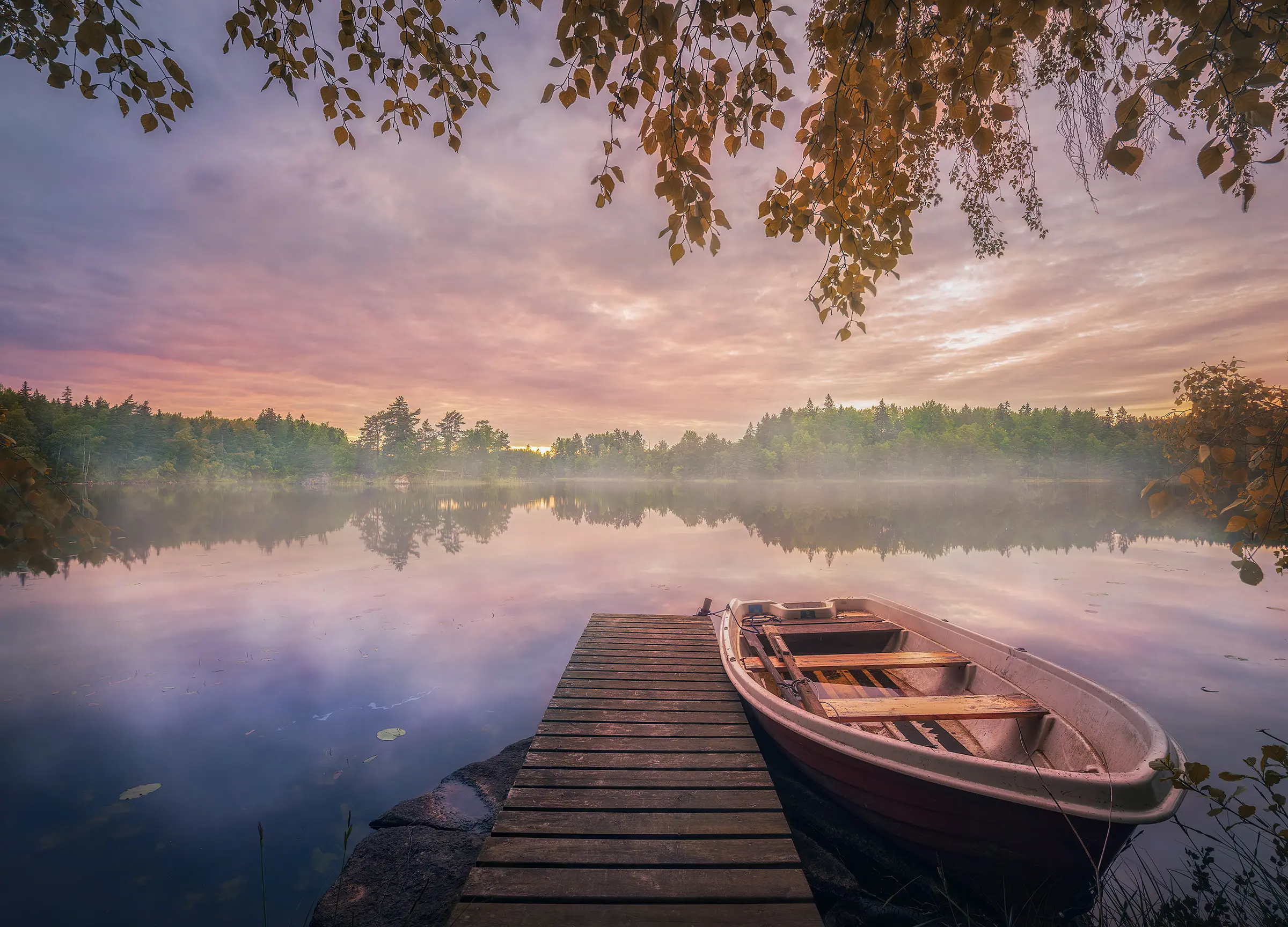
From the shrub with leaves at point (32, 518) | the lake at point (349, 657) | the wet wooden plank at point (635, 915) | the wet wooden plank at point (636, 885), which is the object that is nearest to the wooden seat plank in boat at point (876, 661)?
the lake at point (349, 657)

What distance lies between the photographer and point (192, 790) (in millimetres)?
4988

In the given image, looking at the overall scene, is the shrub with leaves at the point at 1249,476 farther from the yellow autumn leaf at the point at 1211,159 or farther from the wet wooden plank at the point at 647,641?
the wet wooden plank at the point at 647,641

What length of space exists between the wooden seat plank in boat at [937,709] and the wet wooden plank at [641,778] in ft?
3.22

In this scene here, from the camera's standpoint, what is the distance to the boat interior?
405 cm

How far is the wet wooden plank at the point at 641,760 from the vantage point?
3957mm

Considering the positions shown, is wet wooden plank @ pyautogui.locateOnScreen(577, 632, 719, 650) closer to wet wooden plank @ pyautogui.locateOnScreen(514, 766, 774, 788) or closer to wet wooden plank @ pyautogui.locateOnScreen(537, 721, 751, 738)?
wet wooden plank @ pyautogui.locateOnScreen(537, 721, 751, 738)

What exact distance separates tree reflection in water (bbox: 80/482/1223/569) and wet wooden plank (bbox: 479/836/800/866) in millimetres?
14909

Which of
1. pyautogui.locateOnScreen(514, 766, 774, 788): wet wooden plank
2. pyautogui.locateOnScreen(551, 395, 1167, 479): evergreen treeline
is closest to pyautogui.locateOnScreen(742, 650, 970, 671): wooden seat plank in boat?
pyautogui.locateOnScreen(514, 766, 774, 788): wet wooden plank

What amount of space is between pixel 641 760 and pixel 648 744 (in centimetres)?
27

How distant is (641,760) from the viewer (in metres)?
4.05

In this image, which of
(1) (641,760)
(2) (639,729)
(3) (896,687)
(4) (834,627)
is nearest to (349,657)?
(2) (639,729)

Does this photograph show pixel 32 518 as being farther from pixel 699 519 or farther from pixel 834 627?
pixel 699 519

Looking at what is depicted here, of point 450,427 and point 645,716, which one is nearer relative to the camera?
point 645,716

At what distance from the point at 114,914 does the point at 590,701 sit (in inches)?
151
